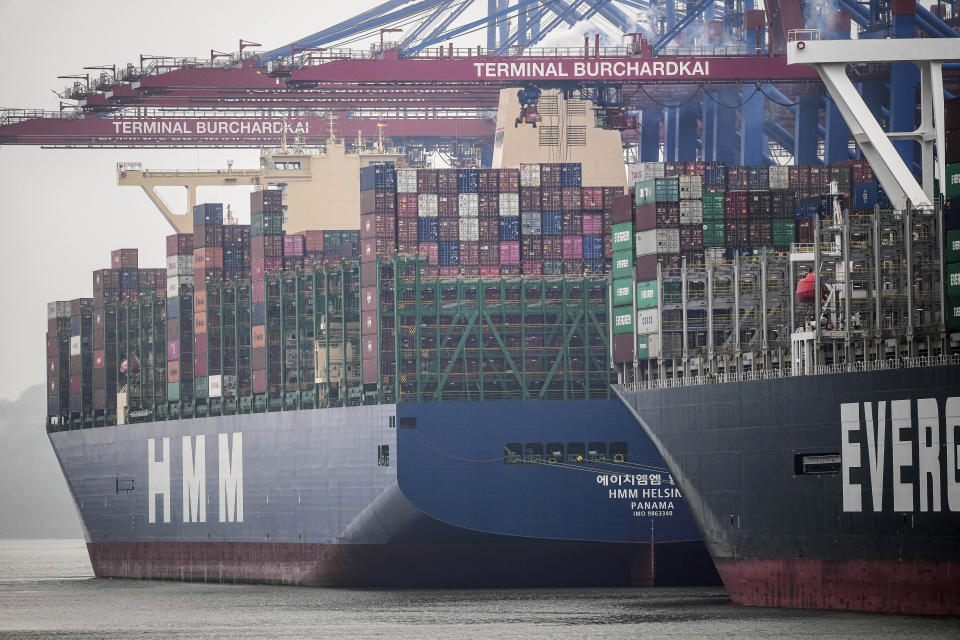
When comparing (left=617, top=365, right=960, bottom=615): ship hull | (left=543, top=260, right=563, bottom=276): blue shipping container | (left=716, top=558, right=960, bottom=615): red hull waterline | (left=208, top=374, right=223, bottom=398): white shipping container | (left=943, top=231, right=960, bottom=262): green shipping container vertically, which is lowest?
(left=716, top=558, right=960, bottom=615): red hull waterline

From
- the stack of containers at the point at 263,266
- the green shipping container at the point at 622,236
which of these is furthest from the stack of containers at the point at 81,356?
the green shipping container at the point at 622,236

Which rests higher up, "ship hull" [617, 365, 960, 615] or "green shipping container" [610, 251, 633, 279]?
"green shipping container" [610, 251, 633, 279]

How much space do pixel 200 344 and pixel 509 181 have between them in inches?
554

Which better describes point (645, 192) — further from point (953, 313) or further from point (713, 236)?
point (953, 313)

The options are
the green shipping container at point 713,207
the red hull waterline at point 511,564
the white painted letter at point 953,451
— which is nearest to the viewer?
the white painted letter at point 953,451

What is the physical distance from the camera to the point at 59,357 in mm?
77375

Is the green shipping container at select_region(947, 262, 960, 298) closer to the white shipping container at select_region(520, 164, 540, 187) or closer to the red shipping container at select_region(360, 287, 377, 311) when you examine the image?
the white shipping container at select_region(520, 164, 540, 187)

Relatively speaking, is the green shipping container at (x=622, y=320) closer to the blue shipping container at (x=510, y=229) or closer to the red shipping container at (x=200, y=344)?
the blue shipping container at (x=510, y=229)

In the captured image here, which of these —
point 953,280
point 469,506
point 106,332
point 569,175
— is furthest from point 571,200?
point 106,332

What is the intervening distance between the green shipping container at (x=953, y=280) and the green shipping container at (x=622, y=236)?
514 inches

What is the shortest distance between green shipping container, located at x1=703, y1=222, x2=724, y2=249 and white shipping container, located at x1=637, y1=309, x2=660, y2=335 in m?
2.34

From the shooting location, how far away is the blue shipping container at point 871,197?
152ft

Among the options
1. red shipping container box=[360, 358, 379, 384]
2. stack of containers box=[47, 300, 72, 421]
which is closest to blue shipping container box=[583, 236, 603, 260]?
red shipping container box=[360, 358, 379, 384]

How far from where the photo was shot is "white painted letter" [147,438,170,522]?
220 feet
